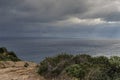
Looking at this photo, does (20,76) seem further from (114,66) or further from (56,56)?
(114,66)

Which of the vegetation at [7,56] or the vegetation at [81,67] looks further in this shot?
the vegetation at [7,56]

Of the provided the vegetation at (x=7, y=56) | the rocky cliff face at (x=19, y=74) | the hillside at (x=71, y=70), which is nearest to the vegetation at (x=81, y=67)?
the hillside at (x=71, y=70)

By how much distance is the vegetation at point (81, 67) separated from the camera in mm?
18122

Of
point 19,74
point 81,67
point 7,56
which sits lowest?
point 19,74

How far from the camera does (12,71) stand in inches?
849

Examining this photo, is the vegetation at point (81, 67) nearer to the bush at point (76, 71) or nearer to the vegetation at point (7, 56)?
the bush at point (76, 71)

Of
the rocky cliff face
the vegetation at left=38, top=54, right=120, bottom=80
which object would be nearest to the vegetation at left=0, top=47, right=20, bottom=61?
the rocky cliff face

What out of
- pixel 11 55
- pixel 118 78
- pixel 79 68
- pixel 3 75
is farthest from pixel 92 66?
pixel 11 55

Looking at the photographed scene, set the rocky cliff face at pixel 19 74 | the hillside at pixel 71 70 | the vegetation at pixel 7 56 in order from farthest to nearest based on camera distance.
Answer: the vegetation at pixel 7 56
the rocky cliff face at pixel 19 74
the hillside at pixel 71 70

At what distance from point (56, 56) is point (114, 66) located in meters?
3.73

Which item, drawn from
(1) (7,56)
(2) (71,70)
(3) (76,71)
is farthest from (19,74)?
(1) (7,56)

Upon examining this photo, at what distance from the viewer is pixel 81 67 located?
1900cm

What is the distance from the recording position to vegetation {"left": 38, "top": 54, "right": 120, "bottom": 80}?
18122mm

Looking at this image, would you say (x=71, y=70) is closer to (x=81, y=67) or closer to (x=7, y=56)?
(x=81, y=67)
